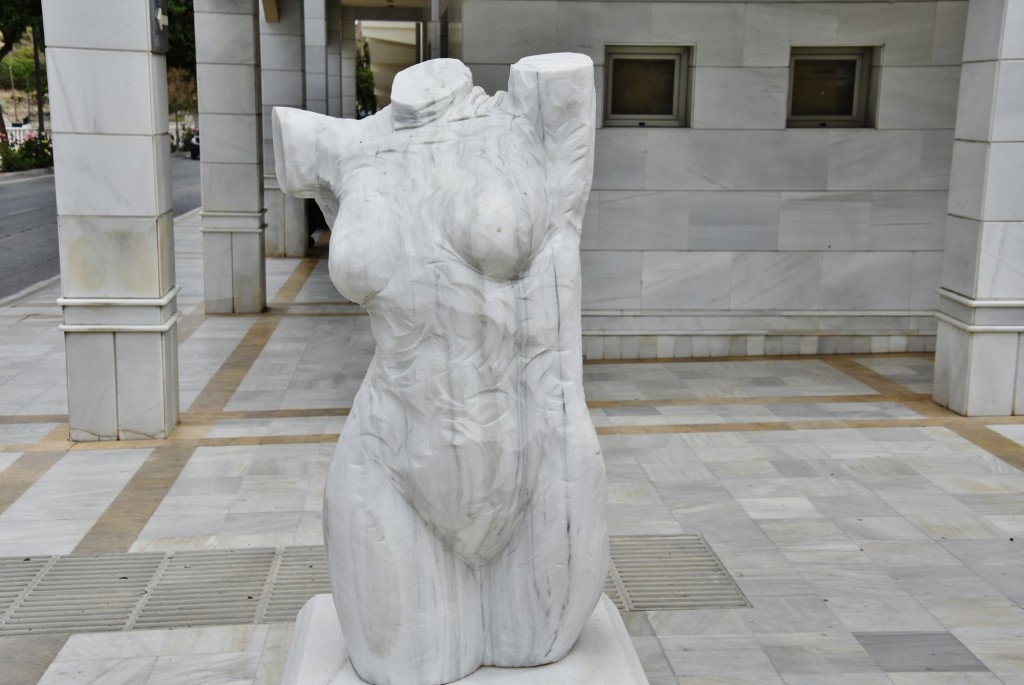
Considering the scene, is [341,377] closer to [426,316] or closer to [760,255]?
[760,255]

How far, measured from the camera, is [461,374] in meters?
3.28

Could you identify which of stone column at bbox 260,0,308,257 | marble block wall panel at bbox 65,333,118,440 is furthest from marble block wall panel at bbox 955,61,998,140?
stone column at bbox 260,0,308,257

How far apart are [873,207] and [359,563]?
9267 millimetres

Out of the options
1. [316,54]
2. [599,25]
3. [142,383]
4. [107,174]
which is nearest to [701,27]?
[599,25]

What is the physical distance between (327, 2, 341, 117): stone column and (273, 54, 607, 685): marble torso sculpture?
70.8 ft

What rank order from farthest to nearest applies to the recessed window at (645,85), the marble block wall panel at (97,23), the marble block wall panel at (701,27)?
the recessed window at (645,85), the marble block wall panel at (701,27), the marble block wall panel at (97,23)

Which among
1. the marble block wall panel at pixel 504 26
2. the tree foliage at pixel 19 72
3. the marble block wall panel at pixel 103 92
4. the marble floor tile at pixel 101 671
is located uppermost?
the tree foliage at pixel 19 72

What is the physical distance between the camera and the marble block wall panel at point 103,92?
25.4 ft

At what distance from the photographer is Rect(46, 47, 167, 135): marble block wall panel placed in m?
7.75

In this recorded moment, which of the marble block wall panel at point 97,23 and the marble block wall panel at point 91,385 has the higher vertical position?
the marble block wall panel at point 97,23

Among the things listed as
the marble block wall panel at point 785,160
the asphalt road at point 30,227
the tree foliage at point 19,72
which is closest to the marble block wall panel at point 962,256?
the marble block wall panel at point 785,160

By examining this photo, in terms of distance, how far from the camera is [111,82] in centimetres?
782

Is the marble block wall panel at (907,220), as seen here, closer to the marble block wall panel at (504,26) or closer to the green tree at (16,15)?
the marble block wall panel at (504,26)

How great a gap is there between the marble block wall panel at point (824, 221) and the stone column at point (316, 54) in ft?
43.3
